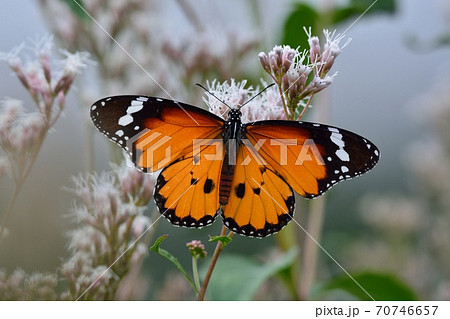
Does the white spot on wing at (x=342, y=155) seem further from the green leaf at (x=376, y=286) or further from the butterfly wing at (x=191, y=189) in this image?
the green leaf at (x=376, y=286)

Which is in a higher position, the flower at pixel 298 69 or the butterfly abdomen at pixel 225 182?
the flower at pixel 298 69

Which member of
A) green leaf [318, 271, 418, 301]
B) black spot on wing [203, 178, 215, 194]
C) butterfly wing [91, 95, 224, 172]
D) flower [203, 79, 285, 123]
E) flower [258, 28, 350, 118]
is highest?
flower [258, 28, 350, 118]

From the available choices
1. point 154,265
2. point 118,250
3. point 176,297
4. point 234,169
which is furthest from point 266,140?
point 154,265

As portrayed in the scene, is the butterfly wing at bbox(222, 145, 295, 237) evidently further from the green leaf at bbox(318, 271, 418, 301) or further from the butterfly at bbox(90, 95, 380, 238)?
the green leaf at bbox(318, 271, 418, 301)

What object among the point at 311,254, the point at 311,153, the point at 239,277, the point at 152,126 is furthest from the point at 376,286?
the point at 152,126

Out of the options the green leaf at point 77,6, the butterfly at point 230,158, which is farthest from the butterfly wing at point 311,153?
the green leaf at point 77,6

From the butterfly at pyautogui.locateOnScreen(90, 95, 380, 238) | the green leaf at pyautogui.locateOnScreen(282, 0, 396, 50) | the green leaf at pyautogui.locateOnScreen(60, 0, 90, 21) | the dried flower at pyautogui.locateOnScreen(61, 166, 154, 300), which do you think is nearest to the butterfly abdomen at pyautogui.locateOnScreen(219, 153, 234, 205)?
the butterfly at pyautogui.locateOnScreen(90, 95, 380, 238)

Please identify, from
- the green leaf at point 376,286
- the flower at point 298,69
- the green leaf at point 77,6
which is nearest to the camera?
the flower at point 298,69
